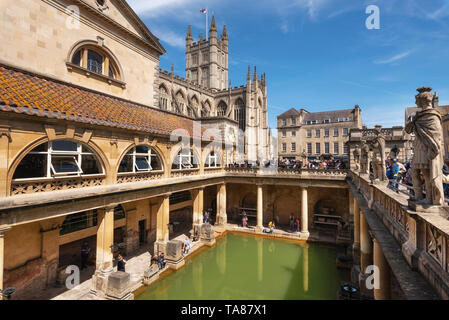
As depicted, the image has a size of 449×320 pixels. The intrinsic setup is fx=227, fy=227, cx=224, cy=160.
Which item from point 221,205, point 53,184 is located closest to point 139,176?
point 53,184

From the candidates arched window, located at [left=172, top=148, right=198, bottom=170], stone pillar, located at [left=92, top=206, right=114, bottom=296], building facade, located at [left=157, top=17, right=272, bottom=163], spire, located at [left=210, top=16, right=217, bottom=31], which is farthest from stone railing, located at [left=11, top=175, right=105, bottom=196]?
spire, located at [left=210, top=16, right=217, bottom=31]

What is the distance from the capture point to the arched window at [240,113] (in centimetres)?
6041

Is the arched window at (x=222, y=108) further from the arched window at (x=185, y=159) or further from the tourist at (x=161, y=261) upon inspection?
the tourist at (x=161, y=261)

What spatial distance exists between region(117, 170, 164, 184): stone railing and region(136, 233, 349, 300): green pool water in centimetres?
627

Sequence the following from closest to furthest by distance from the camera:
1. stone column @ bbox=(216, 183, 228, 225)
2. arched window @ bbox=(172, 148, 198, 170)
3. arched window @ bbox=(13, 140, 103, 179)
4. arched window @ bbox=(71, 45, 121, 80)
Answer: arched window @ bbox=(13, 140, 103, 179)
arched window @ bbox=(71, 45, 121, 80)
arched window @ bbox=(172, 148, 198, 170)
stone column @ bbox=(216, 183, 228, 225)

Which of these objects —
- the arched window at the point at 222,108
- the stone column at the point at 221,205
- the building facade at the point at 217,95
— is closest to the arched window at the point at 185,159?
the stone column at the point at 221,205

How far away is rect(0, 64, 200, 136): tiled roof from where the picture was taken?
9.03 meters

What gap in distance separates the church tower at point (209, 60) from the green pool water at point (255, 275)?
59.3 metres

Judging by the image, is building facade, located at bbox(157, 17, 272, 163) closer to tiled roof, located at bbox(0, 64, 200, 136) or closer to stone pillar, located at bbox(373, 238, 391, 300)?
tiled roof, located at bbox(0, 64, 200, 136)

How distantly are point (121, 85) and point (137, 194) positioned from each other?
973 centimetres

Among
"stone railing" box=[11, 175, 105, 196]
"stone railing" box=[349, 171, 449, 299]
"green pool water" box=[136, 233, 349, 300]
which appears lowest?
"green pool water" box=[136, 233, 349, 300]
